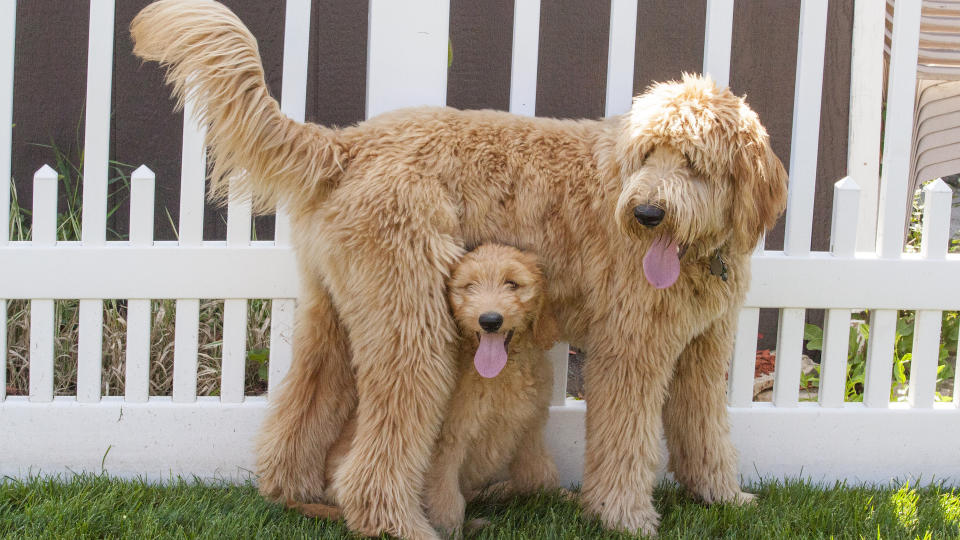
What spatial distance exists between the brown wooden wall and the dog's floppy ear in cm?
264

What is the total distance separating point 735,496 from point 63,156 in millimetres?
4003

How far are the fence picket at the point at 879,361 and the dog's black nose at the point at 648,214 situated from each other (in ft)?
5.59

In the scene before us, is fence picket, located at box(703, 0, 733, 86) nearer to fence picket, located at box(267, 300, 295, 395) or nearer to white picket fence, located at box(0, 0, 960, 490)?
white picket fence, located at box(0, 0, 960, 490)

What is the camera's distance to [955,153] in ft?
15.3

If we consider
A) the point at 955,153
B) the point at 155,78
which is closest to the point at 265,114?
the point at 155,78

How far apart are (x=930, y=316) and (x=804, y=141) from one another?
0.95 metres

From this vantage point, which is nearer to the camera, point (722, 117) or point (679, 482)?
point (722, 117)

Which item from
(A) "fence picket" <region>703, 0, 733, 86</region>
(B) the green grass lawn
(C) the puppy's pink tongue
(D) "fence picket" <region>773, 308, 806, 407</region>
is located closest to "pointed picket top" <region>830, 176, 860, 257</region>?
(D) "fence picket" <region>773, 308, 806, 407</region>

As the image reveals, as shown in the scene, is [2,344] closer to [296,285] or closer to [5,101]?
[5,101]

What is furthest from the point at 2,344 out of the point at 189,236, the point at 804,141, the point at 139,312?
the point at 804,141

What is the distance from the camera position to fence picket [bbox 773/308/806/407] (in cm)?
371

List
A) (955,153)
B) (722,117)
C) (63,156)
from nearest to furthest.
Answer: (722,117) < (955,153) < (63,156)

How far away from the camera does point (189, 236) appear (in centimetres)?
344

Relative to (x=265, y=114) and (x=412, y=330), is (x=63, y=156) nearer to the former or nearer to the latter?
(x=265, y=114)
